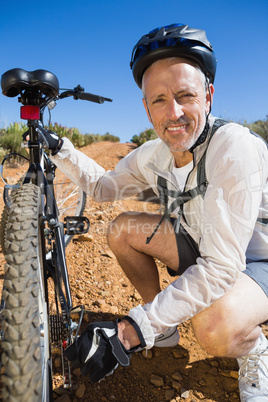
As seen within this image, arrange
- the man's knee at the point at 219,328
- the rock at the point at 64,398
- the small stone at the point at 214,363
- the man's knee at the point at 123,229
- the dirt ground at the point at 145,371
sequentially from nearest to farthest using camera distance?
the man's knee at the point at 219,328 → the rock at the point at 64,398 → the dirt ground at the point at 145,371 → the small stone at the point at 214,363 → the man's knee at the point at 123,229

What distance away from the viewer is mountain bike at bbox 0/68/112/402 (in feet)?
3.45

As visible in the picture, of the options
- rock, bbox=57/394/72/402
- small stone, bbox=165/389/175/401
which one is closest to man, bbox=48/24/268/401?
small stone, bbox=165/389/175/401

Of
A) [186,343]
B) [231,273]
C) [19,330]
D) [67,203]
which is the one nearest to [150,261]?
[186,343]

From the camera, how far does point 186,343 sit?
227 centimetres

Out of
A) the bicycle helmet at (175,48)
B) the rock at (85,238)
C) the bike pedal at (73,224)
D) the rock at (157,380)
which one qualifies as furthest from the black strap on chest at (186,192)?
the rock at (85,238)

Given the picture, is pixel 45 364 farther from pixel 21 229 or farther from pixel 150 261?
pixel 150 261

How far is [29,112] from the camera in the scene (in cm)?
184

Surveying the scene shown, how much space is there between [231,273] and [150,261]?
99cm

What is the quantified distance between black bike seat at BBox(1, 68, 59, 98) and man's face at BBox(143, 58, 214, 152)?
1.93ft

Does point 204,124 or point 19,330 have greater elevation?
point 204,124

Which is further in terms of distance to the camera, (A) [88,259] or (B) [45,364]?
(A) [88,259]

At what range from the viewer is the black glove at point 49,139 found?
1.90 meters

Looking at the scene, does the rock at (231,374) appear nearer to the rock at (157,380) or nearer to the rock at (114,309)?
the rock at (157,380)

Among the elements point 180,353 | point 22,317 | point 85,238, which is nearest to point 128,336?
point 22,317
